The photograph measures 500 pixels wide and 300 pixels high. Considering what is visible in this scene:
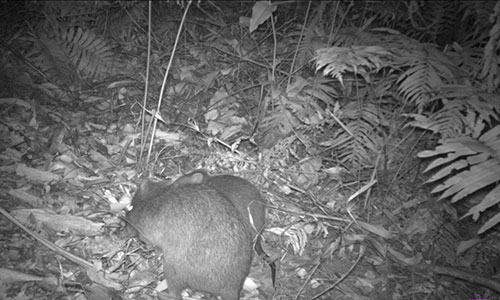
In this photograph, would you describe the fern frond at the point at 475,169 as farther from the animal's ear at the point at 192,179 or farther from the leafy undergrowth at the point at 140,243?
the animal's ear at the point at 192,179

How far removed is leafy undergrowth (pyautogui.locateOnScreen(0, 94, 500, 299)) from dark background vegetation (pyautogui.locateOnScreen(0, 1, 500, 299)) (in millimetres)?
17

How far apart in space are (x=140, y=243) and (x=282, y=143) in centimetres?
203

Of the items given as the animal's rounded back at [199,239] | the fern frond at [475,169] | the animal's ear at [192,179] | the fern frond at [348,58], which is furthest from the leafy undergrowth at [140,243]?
the fern frond at [348,58]

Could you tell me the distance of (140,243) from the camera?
3.49m

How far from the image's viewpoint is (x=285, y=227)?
3.95 m

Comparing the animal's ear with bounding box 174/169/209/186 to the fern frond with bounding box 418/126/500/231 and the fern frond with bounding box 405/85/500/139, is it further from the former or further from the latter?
the fern frond with bounding box 405/85/500/139

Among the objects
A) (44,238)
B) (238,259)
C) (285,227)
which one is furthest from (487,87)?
(44,238)

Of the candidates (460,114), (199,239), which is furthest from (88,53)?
(460,114)

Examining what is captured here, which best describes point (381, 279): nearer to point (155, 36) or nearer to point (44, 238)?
point (44, 238)

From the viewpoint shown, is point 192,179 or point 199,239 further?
point 192,179

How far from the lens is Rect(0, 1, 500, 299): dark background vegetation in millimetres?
3393

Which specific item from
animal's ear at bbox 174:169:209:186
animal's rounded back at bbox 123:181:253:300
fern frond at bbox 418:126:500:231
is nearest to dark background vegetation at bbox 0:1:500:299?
fern frond at bbox 418:126:500:231

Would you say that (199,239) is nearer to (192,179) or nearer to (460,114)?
(192,179)

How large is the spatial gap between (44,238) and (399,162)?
4043 mm
